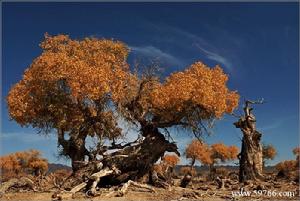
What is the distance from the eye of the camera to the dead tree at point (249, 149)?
30656 millimetres

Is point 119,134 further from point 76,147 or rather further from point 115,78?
point 115,78

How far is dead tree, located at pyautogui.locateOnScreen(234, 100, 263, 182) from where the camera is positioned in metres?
30.7

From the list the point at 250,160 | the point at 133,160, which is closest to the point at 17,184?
the point at 133,160

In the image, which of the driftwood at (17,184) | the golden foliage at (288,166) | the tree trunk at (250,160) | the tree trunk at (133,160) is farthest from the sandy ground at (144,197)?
the golden foliage at (288,166)

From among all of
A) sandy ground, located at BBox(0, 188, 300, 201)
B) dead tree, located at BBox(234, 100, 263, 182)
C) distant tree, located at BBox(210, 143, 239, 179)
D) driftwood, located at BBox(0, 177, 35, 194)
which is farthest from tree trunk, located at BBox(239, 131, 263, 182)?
distant tree, located at BBox(210, 143, 239, 179)

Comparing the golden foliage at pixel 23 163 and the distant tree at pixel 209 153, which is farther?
the golden foliage at pixel 23 163

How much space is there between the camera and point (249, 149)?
3102 centimetres

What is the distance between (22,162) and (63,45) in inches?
2291

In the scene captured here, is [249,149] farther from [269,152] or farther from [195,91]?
[269,152]

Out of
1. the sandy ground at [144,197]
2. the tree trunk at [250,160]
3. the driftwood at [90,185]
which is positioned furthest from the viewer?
the tree trunk at [250,160]

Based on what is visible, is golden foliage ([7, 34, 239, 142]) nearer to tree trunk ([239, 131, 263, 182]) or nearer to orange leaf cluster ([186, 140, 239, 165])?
A: tree trunk ([239, 131, 263, 182])

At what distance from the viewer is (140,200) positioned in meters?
→ 20.9

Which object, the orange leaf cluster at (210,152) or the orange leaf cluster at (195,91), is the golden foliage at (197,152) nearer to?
the orange leaf cluster at (210,152)

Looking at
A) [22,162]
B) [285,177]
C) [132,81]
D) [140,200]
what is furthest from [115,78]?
[22,162]
